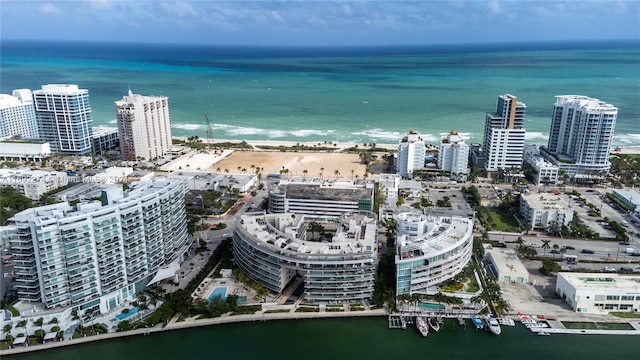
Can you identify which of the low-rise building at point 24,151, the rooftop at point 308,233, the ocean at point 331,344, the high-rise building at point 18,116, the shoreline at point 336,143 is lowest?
the ocean at point 331,344

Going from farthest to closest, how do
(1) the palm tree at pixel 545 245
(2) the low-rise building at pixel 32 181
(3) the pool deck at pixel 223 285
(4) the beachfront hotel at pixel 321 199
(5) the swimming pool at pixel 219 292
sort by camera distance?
(2) the low-rise building at pixel 32 181 → (4) the beachfront hotel at pixel 321 199 → (1) the palm tree at pixel 545 245 → (3) the pool deck at pixel 223 285 → (5) the swimming pool at pixel 219 292

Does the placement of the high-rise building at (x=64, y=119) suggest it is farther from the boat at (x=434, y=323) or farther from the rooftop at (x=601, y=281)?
the rooftop at (x=601, y=281)

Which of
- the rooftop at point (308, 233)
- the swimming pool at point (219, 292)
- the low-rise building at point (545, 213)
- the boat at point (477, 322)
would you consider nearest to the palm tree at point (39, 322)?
the swimming pool at point (219, 292)

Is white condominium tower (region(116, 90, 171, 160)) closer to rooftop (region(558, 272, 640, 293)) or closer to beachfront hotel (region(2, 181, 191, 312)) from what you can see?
beachfront hotel (region(2, 181, 191, 312))

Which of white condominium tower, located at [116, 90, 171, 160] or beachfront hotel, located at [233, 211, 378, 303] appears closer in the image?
beachfront hotel, located at [233, 211, 378, 303]

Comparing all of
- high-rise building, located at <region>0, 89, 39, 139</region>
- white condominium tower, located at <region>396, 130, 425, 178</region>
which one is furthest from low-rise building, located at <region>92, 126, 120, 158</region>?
white condominium tower, located at <region>396, 130, 425, 178</region>

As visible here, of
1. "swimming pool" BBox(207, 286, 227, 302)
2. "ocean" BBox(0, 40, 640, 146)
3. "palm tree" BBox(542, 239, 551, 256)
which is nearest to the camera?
"swimming pool" BBox(207, 286, 227, 302)
